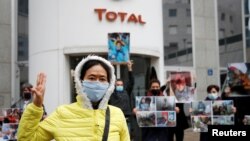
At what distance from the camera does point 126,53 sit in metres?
11.7

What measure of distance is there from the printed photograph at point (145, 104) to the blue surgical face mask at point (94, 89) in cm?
537

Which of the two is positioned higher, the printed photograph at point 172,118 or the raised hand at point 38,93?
the raised hand at point 38,93

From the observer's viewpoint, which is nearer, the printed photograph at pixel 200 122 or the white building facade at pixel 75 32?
the printed photograph at pixel 200 122

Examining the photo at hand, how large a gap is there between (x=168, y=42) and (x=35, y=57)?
6104 millimetres

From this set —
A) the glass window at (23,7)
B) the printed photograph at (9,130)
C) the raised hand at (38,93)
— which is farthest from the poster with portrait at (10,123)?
the glass window at (23,7)

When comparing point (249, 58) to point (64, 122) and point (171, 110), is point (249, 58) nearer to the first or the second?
point (171, 110)

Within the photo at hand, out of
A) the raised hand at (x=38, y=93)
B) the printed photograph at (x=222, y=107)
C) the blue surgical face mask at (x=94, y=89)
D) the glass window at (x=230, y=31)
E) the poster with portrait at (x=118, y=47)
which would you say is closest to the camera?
the raised hand at (x=38, y=93)

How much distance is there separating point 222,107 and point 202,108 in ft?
1.17

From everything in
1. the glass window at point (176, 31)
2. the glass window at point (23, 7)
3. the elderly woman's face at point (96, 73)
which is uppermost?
the glass window at point (23, 7)

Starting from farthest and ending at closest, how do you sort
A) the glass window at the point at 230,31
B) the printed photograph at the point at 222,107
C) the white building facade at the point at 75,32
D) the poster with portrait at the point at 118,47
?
1. the glass window at the point at 230,31
2. the white building facade at the point at 75,32
3. the poster with portrait at the point at 118,47
4. the printed photograph at the point at 222,107

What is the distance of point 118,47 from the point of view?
11258mm

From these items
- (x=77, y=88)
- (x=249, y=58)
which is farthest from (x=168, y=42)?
(x=77, y=88)

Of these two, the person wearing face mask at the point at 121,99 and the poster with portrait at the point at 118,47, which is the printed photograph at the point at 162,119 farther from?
the poster with portrait at the point at 118,47

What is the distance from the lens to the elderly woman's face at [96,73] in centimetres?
362
